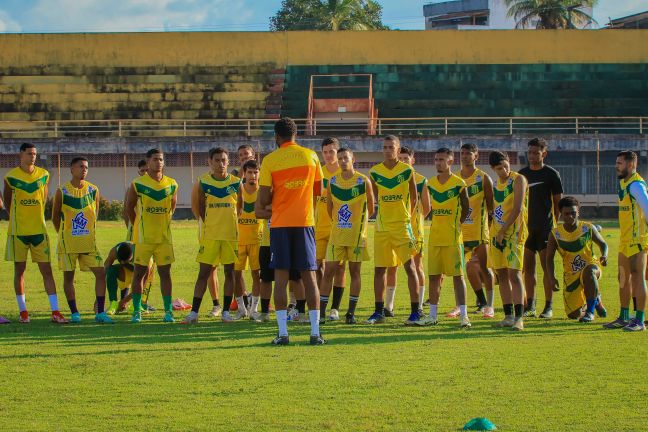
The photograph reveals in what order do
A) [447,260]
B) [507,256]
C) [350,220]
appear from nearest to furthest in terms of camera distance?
[507,256] < [447,260] < [350,220]

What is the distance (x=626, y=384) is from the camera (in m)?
8.44

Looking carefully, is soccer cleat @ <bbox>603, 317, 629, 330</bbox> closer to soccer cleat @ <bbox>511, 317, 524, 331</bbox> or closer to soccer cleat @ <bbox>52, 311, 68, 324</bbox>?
soccer cleat @ <bbox>511, 317, 524, 331</bbox>

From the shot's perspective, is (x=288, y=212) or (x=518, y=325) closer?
(x=288, y=212)

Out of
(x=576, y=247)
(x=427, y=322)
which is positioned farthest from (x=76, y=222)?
(x=576, y=247)

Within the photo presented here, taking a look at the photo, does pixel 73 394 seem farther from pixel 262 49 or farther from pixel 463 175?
pixel 262 49

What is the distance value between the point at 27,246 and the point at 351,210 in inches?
158

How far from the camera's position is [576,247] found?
1331cm

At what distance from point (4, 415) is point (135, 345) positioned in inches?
129

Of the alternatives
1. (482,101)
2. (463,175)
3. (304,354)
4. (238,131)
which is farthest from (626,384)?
(482,101)

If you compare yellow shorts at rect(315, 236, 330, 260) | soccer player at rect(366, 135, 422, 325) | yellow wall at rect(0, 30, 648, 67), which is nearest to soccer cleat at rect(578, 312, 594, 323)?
soccer player at rect(366, 135, 422, 325)

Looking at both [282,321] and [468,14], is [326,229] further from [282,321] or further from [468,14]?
[468,14]

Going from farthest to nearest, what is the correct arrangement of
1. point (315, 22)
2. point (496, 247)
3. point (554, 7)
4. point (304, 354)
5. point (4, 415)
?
1. point (315, 22)
2. point (554, 7)
3. point (496, 247)
4. point (304, 354)
5. point (4, 415)

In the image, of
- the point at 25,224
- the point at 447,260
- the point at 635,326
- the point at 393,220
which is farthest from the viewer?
the point at 25,224

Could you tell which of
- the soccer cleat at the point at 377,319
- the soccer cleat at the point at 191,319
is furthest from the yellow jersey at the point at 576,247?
the soccer cleat at the point at 191,319
